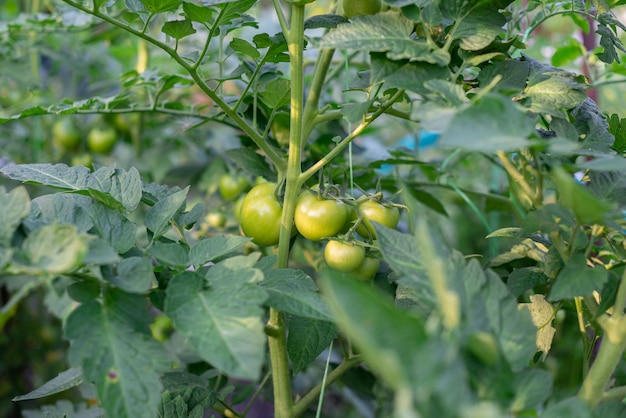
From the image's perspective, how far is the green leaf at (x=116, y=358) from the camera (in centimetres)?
40

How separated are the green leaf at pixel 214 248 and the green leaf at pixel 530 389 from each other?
0.82ft

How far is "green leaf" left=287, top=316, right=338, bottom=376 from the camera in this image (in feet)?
1.97

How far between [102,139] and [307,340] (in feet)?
3.35

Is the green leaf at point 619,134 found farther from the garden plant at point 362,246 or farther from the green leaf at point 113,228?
the green leaf at point 113,228

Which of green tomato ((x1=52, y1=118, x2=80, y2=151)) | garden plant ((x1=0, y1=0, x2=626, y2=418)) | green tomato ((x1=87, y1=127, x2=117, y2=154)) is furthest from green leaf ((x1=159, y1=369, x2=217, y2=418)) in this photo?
green tomato ((x1=52, y1=118, x2=80, y2=151))

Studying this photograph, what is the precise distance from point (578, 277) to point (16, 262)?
0.43 m

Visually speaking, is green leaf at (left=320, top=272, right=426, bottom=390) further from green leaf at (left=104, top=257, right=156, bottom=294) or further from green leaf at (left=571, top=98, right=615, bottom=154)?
green leaf at (left=571, top=98, right=615, bottom=154)

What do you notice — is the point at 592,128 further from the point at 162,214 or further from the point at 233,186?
the point at 233,186

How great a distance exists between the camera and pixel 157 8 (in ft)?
1.88

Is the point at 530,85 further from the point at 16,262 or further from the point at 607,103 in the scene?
the point at 607,103

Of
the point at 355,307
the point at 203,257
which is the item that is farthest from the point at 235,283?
the point at 355,307

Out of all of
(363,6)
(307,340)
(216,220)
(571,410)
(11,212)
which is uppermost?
(363,6)

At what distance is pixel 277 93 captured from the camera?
68 centimetres

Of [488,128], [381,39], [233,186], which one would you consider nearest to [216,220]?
[233,186]
